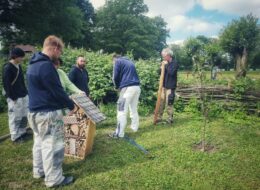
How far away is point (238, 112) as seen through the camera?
9648mm

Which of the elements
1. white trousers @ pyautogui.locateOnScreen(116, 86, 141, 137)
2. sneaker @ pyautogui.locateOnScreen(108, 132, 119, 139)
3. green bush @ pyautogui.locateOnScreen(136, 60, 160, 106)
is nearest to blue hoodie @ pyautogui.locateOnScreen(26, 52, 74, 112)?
white trousers @ pyautogui.locateOnScreen(116, 86, 141, 137)

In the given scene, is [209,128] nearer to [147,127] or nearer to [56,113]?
[147,127]

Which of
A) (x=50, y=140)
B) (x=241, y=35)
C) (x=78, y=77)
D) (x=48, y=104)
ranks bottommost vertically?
(x=50, y=140)

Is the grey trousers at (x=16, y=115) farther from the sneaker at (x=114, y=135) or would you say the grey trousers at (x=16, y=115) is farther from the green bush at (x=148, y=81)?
the green bush at (x=148, y=81)

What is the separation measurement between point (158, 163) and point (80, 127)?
1871 mm

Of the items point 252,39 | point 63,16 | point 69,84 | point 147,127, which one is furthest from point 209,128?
point 252,39

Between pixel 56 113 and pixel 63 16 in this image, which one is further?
pixel 63 16

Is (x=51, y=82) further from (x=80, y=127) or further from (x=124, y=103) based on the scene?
(x=124, y=103)

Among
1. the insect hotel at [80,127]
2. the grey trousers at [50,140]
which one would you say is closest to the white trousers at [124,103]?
the insect hotel at [80,127]

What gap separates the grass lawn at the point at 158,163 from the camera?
4723mm

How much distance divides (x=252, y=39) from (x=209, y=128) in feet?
138

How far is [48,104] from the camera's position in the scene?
4.25 metres

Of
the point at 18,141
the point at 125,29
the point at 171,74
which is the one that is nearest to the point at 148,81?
the point at 171,74

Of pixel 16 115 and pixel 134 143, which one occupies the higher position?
pixel 16 115
